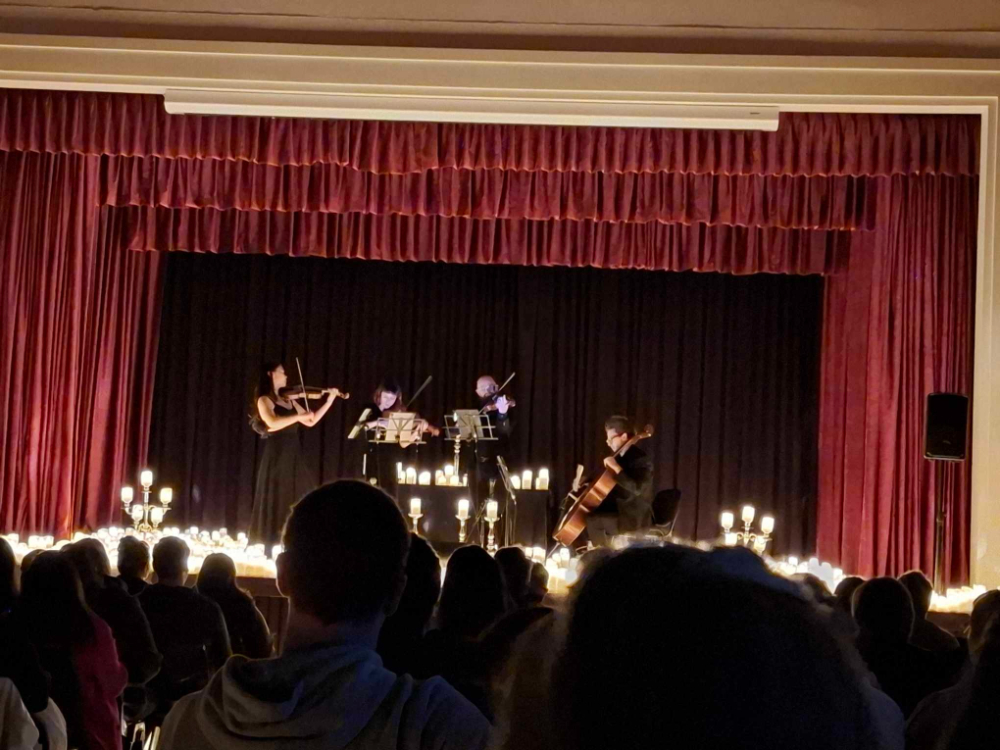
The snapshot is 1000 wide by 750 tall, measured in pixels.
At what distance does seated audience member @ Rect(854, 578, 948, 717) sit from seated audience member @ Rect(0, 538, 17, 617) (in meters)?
2.17

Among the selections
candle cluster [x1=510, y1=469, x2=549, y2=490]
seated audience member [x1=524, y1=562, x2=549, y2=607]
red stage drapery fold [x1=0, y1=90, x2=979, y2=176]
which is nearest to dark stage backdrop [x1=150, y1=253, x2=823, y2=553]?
candle cluster [x1=510, y1=469, x2=549, y2=490]

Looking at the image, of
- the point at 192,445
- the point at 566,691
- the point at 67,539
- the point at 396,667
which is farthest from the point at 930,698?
the point at 192,445

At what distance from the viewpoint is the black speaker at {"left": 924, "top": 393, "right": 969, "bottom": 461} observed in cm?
664

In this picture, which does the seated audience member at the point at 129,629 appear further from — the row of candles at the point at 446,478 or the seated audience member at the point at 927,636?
the row of candles at the point at 446,478

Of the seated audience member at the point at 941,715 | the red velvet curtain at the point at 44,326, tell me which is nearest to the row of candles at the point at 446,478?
the red velvet curtain at the point at 44,326

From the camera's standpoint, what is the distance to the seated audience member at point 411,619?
258cm

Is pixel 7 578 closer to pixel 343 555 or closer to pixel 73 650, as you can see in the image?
pixel 73 650

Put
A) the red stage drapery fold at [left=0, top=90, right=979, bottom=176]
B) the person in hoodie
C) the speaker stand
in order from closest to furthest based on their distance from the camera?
1. the person in hoodie
2. the speaker stand
3. the red stage drapery fold at [left=0, top=90, right=979, bottom=176]

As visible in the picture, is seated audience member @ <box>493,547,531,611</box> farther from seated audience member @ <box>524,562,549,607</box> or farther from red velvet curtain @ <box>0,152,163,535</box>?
red velvet curtain @ <box>0,152,163,535</box>

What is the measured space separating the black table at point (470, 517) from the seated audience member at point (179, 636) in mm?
4325

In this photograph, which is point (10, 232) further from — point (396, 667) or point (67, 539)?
point (396, 667)

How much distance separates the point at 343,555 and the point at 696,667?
107 cm

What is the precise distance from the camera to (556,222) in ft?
28.9

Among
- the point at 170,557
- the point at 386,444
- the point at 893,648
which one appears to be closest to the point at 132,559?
→ the point at 170,557
